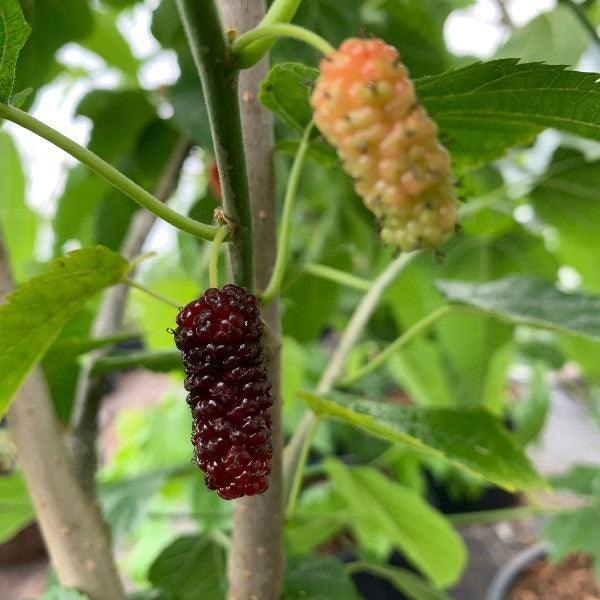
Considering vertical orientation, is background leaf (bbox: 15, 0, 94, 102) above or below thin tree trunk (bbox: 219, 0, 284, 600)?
above

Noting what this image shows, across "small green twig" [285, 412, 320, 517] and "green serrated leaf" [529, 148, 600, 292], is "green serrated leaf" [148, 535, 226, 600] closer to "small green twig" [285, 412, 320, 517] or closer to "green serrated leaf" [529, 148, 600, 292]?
"small green twig" [285, 412, 320, 517]

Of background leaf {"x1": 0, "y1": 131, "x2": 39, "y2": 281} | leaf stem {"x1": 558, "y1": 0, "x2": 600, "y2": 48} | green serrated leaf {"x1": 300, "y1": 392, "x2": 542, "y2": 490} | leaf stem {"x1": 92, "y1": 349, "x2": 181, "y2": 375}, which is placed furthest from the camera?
background leaf {"x1": 0, "y1": 131, "x2": 39, "y2": 281}

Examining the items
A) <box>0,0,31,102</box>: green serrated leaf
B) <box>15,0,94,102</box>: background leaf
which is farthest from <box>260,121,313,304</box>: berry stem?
<box>15,0,94,102</box>: background leaf

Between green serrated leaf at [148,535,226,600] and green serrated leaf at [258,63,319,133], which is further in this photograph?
green serrated leaf at [148,535,226,600]

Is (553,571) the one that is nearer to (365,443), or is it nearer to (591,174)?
(365,443)

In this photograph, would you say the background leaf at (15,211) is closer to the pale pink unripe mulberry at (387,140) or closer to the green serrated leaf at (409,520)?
the green serrated leaf at (409,520)

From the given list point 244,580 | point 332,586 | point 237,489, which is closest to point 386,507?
point 332,586

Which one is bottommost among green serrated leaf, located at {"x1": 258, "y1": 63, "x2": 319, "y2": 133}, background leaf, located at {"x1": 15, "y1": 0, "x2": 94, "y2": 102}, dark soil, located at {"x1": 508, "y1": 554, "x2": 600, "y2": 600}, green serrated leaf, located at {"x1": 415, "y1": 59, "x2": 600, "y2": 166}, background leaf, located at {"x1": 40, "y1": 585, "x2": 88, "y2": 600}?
dark soil, located at {"x1": 508, "y1": 554, "x2": 600, "y2": 600}

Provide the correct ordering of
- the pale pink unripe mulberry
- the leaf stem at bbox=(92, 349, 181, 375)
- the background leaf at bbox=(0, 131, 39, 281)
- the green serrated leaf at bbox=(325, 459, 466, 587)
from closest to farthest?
the pale pink unripe mulberry → the leaf stem at bbox=(92, 349, 181, 375) → the green serrated leaf at bbox=(325, 459, 466, 587) → the background leaf at bbox=(0, 131, 39, 281)
